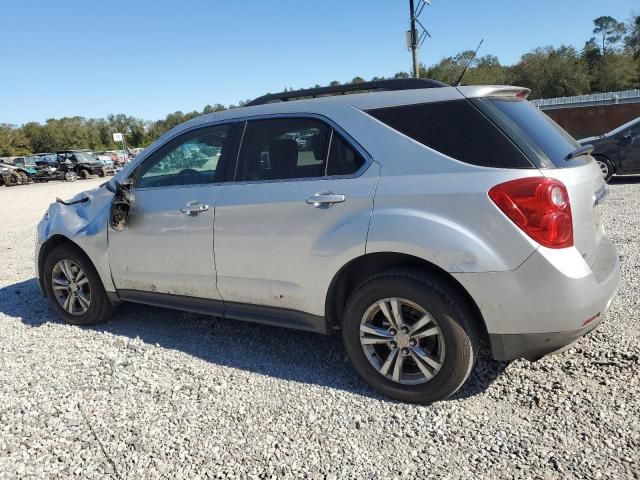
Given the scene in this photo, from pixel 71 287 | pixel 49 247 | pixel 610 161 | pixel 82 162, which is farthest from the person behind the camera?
pixel 82 162

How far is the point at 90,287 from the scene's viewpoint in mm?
4301

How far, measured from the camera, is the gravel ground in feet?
8.03

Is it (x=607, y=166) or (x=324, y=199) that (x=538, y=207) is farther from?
(x=607, y=166)

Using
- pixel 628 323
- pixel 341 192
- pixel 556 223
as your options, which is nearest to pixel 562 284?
pixel 556 223

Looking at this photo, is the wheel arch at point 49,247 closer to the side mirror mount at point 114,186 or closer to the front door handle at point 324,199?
the side mirror mount at point 114,186

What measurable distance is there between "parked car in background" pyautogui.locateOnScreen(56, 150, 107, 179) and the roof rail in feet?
96.6

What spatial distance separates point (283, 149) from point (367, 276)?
1019 mm

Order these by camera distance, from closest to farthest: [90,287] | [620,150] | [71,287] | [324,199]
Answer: [324,199] → [90,287] → [71,287] → [620,150]

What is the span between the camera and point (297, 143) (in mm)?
3289

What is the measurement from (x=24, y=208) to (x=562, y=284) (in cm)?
1707

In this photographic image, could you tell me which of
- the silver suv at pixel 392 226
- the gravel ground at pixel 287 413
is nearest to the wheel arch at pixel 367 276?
the silver suv at pixel 392 226

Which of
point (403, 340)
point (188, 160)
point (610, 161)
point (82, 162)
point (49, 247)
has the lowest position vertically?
point (403, 340)

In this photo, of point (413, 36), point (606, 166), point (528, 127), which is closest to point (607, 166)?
point (606, 166)

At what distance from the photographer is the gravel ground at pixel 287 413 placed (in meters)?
2.45
